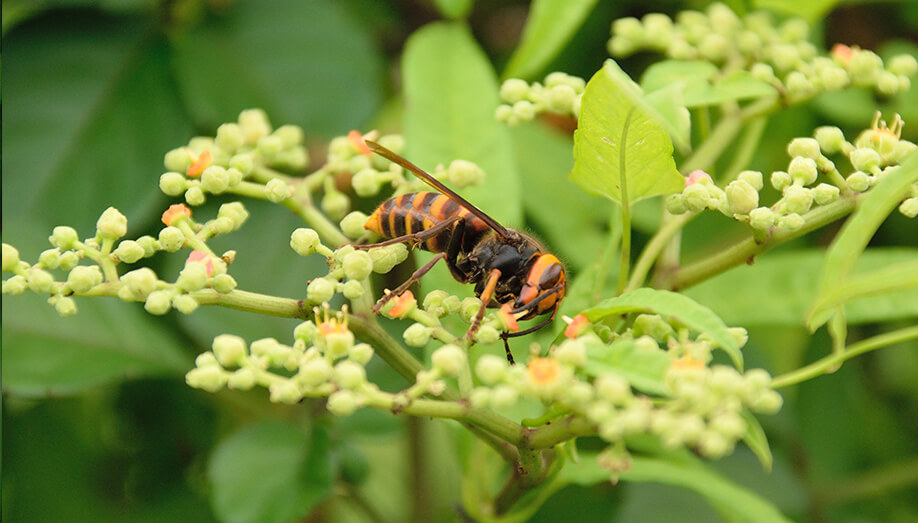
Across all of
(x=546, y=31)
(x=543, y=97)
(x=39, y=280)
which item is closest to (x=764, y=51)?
(x=546, y=31)

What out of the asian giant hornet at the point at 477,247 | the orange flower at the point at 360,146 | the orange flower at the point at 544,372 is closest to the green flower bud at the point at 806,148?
the asian giant hornet at the point at 477,247

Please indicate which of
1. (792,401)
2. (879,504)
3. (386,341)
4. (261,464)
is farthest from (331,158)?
(879,504)

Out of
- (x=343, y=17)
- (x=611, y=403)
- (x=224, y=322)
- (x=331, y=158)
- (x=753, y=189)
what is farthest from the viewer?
(x=343, y=17)

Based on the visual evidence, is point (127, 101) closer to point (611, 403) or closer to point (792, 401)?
point (611, 403)

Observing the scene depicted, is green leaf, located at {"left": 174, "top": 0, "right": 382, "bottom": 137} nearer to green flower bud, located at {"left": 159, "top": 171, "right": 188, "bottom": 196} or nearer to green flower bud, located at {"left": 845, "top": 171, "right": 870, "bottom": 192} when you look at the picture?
green flower bud, located at {"left": 159, "top": 171, "right": 188, "bottom": 196}

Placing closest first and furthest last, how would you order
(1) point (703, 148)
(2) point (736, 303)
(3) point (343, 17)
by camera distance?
(1) point (703, 148)
(2) point (736, 303)
(3) point (343, 17)

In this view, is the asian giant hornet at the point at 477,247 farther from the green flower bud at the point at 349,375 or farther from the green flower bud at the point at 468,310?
the green flower bud at the point at 349,375
